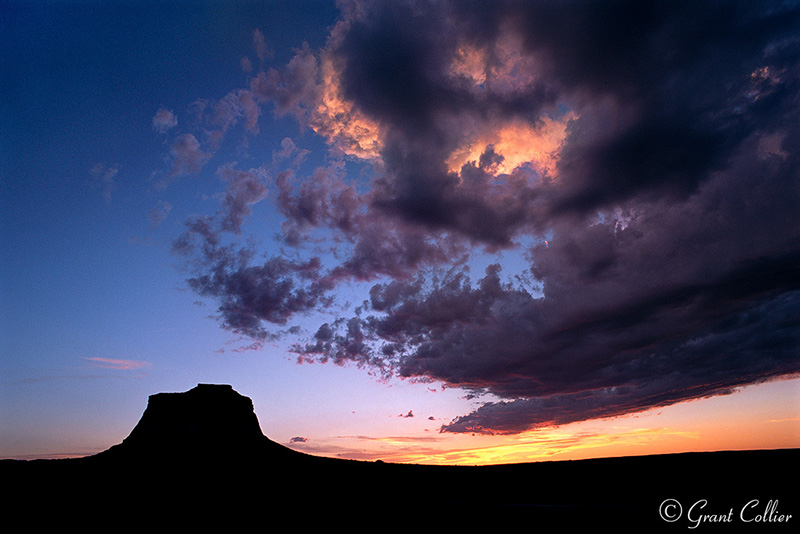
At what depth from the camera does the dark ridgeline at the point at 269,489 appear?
1017cm

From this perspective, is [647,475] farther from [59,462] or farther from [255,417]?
[59,462]

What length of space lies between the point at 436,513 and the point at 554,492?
35842 mm

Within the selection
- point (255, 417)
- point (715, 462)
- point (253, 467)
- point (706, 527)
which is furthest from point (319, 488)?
point (715, 462)
